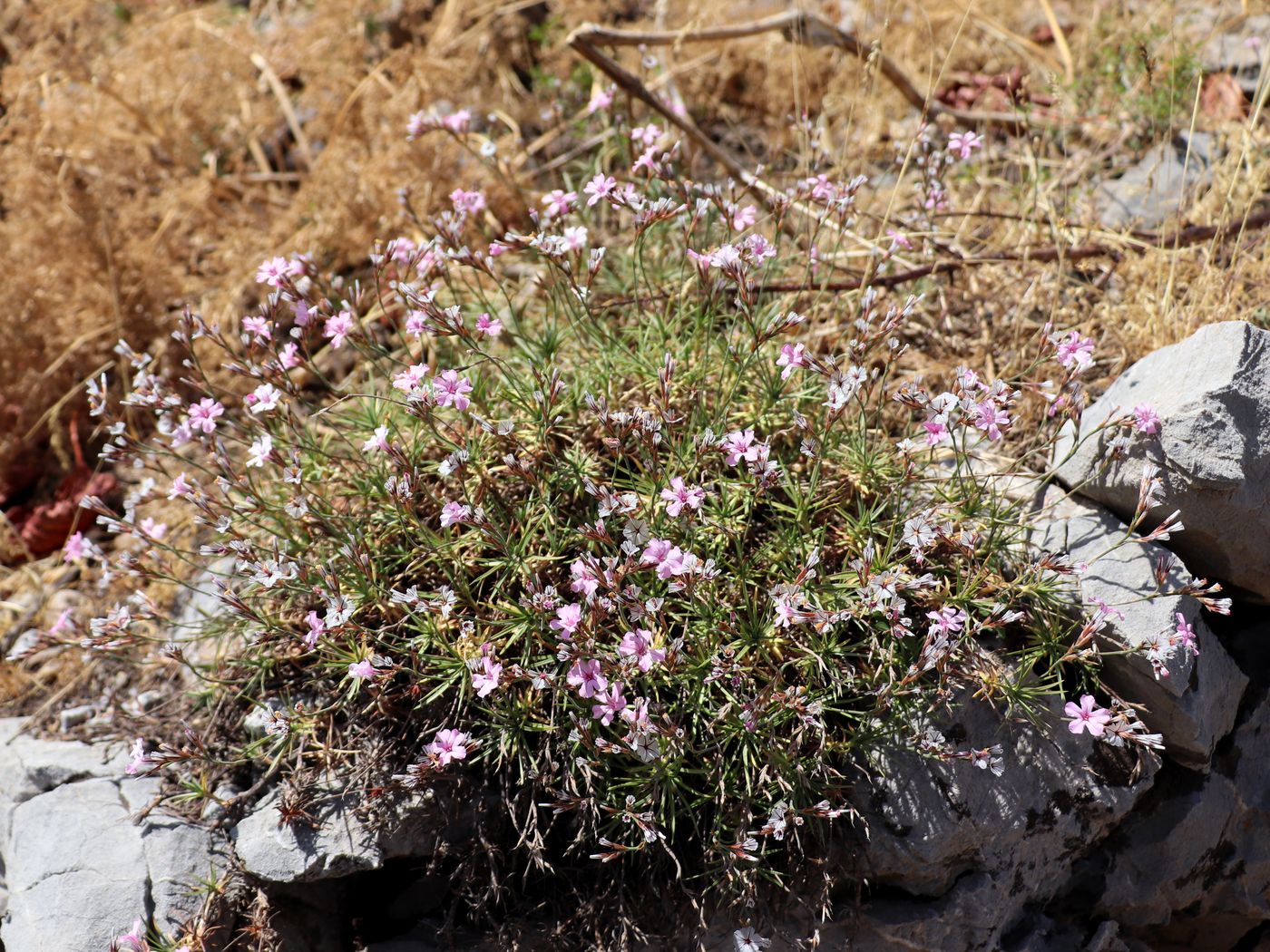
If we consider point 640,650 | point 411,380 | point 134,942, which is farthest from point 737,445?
point 134,942

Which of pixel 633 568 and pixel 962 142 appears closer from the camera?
pixel 633 568

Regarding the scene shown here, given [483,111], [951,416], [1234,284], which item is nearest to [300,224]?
[483,111]

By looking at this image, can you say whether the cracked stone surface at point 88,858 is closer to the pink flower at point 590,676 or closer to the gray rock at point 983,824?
the pink flower at point 590,676

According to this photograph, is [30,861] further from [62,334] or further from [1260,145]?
[1260,145]

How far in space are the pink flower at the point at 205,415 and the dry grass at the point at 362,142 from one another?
159 centimetres

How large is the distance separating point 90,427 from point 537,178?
2409 millimetres

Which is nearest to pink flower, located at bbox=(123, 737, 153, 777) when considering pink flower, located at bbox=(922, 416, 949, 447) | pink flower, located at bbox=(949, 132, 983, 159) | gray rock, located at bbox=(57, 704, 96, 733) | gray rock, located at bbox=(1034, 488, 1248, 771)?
gray rock, located at bbox=(57, 704, 96, 733)

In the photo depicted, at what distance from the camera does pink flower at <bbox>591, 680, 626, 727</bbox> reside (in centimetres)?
253

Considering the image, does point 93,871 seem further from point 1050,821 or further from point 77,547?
point 1050,821

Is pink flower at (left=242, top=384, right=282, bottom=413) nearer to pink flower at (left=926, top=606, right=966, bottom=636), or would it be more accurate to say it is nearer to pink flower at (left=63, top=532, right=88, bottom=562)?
pink flower at (left=63, top=532, right=88, bottom=562)

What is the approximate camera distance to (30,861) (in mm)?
3018

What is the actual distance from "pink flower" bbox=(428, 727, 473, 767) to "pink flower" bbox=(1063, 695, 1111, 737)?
1536 millimetres

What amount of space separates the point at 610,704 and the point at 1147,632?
152 cm

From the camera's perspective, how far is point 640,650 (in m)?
2.57
